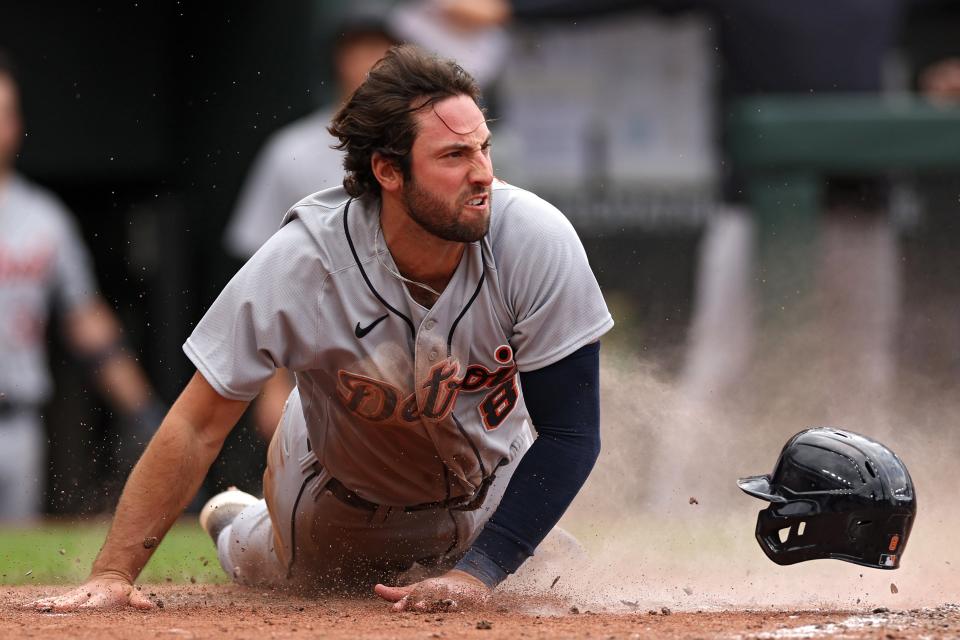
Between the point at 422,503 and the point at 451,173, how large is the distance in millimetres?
978

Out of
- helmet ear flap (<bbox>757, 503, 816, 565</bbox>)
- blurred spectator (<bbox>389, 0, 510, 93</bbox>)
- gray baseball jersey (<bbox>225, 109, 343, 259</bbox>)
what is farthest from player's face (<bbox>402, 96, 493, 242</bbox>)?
blurred spectator (<bbox>389, 0, 510, 93</bbox>)

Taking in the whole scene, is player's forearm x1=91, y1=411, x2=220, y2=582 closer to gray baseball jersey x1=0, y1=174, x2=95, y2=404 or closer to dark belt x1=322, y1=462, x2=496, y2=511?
dark belt x1=322, y1=462, x2=496, y2=511

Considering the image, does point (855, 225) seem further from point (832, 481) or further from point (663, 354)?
point (832, 481)

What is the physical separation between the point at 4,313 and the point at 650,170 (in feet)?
12.2

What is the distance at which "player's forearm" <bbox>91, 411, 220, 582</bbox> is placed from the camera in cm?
385

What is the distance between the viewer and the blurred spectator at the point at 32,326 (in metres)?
7.52

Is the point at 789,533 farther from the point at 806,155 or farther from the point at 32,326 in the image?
the point at 32,326

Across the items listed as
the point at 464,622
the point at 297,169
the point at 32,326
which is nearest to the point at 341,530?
the point at 464,622

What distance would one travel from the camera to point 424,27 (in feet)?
27.2

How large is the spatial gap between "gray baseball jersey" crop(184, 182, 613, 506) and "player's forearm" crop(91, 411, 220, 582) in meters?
0.18

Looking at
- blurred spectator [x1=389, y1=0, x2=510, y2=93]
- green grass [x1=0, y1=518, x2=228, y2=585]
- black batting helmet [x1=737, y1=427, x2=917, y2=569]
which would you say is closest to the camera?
black batting helmet [x1=737, y1=427, x2=917, y2=569]

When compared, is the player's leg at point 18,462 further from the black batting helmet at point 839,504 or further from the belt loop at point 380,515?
the black batting helmet at point 839,504

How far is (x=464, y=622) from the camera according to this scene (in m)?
3.58

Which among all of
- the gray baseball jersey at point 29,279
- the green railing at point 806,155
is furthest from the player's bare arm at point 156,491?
the green railing at point 806,155
